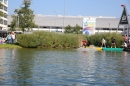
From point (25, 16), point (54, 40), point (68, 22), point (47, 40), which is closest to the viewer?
point (47, 40)

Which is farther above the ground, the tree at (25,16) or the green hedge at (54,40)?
the tree at (25,16)

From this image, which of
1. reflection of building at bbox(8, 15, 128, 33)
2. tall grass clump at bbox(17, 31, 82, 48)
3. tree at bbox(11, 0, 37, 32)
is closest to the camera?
tall grass clump at bbox(17, 31, 82, 48)

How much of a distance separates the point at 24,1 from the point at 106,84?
167 feet

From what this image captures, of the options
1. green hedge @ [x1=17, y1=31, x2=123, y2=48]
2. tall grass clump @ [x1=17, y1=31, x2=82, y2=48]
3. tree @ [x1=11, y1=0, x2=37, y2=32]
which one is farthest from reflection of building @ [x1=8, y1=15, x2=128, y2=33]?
tall grass clump @ [x1=17, y1=31, x2=82, y2=48]

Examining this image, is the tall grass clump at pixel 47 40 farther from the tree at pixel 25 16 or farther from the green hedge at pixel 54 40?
the tree at pixel 25 16

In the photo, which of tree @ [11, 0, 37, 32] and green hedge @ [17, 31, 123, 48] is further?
tree @ [11, 0, 37, 32]

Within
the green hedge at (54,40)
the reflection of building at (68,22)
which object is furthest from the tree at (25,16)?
the reflection of building at (68,22)

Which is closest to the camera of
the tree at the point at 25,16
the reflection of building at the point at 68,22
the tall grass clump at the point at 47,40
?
the tall grass clump at the point at 47,40

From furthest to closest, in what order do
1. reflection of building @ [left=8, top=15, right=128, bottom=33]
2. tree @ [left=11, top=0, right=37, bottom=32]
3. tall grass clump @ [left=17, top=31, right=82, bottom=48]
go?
reflection of building @ [left=8, top=15, right=128, bottom=33] → tree @ [left=11, top=0, right=37, bottom=32] → tall grass clump @ [left=17, top=31, right=82, bottom=48]

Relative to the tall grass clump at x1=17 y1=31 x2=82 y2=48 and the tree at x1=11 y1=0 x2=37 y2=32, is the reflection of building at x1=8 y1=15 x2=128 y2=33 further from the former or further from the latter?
the tall grass clump at x1=17 y1=31 x2=82 y2=48

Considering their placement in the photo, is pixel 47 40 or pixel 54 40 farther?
pixel 54 40

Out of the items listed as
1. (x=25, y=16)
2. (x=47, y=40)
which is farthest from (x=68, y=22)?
(x=47, y=40)

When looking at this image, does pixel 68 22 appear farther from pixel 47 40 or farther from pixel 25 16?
pixel 47 40

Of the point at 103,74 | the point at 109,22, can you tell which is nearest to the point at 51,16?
the point at 109,22
